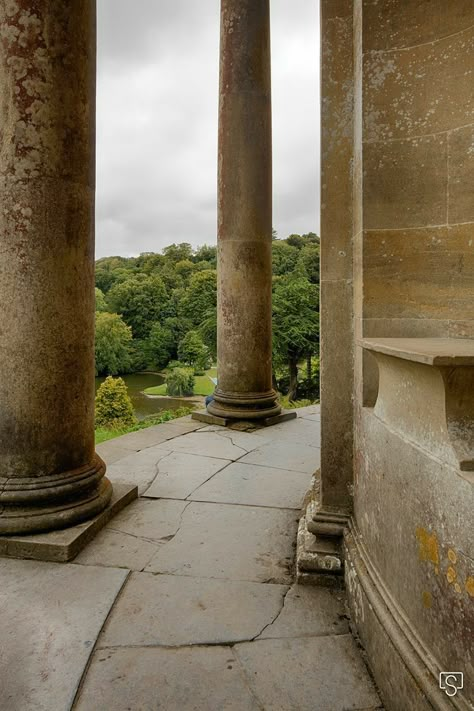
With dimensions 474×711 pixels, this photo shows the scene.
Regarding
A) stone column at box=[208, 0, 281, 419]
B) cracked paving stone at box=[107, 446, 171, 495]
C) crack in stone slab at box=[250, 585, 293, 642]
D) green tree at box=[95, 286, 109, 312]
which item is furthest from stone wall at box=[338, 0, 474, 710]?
green tree at box=[95, 286, 109, 312]

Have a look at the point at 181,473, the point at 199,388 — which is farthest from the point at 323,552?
the point at 199,388

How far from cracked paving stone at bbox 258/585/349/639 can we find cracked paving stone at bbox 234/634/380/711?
9cm

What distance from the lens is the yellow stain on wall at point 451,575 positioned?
2.20 metres

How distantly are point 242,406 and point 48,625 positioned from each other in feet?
27.1

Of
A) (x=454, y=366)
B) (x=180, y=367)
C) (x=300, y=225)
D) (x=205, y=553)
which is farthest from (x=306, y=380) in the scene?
(x=300, y=225)

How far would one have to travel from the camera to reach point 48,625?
3619 millimetres

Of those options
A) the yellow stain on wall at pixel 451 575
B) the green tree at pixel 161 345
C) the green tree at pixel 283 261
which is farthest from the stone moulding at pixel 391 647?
the green tree at pixel 161 345

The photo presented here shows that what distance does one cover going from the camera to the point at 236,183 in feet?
38.1

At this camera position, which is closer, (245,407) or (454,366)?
(454,366)

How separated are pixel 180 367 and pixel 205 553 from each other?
193ft

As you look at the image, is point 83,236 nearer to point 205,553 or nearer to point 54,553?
point 54,553

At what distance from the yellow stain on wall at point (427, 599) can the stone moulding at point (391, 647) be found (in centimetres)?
25

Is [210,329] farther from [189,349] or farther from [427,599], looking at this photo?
[427,599]

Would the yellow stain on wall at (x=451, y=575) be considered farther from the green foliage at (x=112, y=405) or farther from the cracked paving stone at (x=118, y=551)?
the green foliage at (x=112, y=405)
